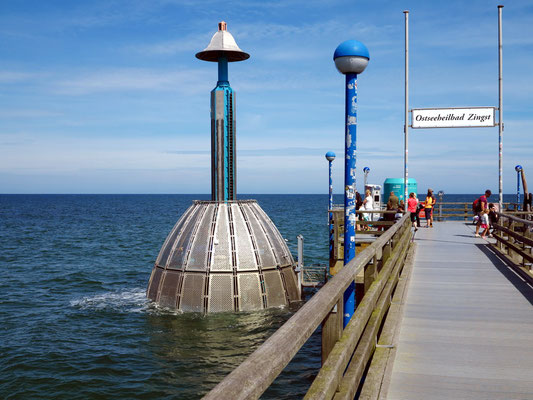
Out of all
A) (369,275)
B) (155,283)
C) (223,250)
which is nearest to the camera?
(369,275)

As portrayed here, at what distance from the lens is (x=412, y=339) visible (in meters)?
6.37

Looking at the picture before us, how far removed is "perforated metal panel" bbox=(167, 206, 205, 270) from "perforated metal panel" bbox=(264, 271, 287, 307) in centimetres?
309

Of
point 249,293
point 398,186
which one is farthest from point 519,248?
point 398,186

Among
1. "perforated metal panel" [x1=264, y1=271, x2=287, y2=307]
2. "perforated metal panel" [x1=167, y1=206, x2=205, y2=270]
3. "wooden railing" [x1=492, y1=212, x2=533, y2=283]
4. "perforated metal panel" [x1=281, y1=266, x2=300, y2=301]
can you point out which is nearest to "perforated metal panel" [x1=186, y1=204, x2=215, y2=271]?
"perforated metal panel" [x1=167, y1=206, x2=205, y2=270]

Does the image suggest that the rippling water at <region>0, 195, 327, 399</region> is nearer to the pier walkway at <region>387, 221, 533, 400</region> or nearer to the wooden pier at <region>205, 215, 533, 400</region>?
the pier walkway at <region>387, 221, 533, 400</region>

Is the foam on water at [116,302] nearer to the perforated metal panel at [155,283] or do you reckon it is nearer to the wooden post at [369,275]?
the perforated metal panel at [155,283]

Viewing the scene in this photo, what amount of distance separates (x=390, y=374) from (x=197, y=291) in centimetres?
1325

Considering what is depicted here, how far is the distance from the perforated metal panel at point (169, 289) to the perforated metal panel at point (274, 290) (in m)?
3.23

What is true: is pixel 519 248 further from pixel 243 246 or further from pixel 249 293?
pixel 243 246

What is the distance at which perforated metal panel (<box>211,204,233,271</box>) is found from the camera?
17.8 metres

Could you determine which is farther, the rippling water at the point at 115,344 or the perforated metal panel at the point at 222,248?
the perforated metal panel at the point at 222,248

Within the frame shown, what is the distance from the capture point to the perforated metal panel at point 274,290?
18.3 m

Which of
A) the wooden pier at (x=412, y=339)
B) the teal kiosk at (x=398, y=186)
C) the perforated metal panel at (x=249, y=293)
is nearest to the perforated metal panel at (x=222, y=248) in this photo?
the perforated metal panel at (x=249, y=293)

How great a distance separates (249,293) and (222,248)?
1875mm
